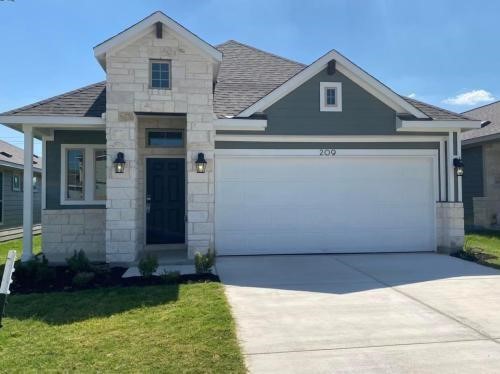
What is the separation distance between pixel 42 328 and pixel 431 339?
4.23 metres

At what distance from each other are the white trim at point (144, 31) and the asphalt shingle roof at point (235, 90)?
133 centimetres

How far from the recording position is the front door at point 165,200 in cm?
976

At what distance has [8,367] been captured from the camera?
12.0ft

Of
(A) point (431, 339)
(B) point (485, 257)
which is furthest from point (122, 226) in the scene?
(B) point (485, 257)

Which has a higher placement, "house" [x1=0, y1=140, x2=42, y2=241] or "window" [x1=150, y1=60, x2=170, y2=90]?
"window" [x1=150, y1=60, x2=170, y2=90]

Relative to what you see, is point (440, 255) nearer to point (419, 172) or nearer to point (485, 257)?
point (485, 257)

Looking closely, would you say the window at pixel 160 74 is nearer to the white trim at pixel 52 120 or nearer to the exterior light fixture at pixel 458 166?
the white trim at pixel 52 120

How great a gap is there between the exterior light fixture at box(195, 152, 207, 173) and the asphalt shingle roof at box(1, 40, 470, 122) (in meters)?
1.35

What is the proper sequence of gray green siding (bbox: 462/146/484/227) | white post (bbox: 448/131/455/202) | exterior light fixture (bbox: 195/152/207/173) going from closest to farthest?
1. exterior light fixture (bbox: 195/152/207/173)
2. white post (bbox: 448/131/455/202)
3. gray green siding (bbox: 462/146/484/227)

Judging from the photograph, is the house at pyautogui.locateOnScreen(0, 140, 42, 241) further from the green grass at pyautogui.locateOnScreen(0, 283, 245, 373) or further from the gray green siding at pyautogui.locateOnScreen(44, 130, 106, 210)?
the green grass at pyautogui.locateOnScreen(0, 283, 245, 373)

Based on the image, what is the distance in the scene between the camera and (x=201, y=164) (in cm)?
842

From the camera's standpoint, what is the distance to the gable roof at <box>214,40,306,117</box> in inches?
391

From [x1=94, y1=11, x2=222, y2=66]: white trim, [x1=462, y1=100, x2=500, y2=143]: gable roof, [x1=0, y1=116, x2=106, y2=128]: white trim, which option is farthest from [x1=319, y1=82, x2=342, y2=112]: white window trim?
[x1=462, y1=100, x2=500, y2=143]: gable roof

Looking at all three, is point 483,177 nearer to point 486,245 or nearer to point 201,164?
point 486,245
